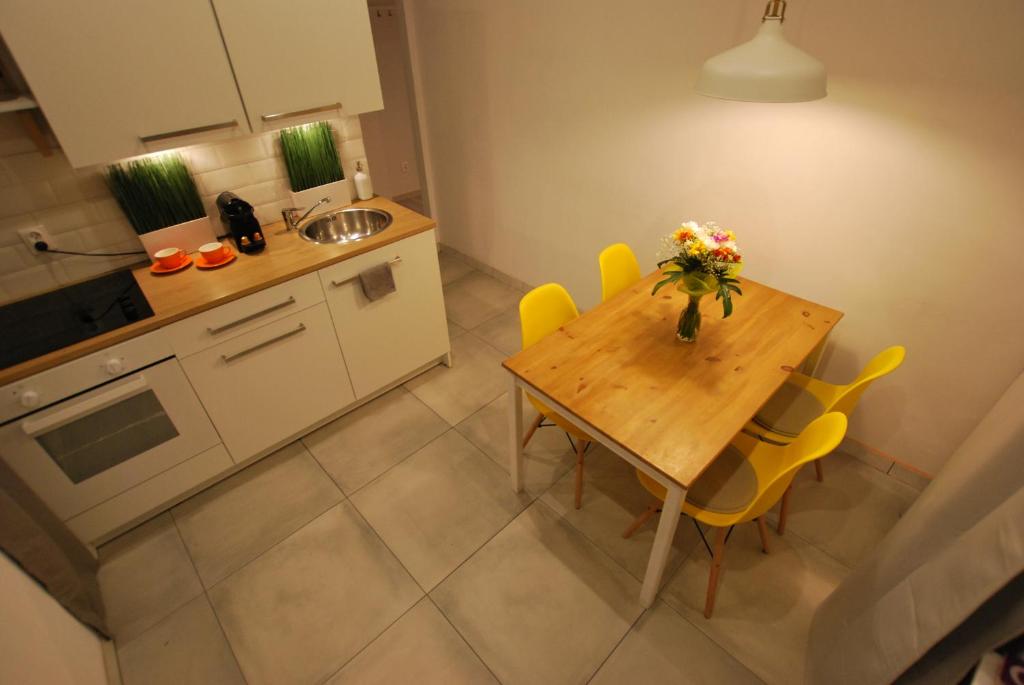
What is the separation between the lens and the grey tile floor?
5.56 feet

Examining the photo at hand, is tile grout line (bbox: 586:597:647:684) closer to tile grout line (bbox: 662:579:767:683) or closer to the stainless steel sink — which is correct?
tile grout line (bbox: 662:579:767:683)

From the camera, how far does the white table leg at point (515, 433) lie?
6.16 feet

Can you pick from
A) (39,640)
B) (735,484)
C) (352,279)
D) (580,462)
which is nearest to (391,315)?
(352,279)

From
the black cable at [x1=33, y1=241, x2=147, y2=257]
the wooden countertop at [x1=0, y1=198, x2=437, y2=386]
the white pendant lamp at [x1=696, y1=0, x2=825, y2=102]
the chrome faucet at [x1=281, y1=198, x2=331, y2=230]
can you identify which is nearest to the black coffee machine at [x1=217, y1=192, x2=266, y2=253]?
the wooden countertop at [x1=0, y1=198, x2=437, y2=386]

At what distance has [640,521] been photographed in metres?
1.92

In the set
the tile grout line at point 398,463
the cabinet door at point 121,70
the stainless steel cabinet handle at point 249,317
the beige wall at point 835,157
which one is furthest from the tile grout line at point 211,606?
the beige wall at point 835,157

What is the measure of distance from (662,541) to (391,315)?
67.3 inches

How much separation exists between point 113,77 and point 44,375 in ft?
3.43

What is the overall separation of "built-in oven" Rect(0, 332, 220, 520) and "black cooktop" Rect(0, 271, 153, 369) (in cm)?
11

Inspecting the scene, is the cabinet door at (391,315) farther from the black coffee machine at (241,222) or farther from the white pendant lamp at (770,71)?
the white pendant lamp at (770,71)

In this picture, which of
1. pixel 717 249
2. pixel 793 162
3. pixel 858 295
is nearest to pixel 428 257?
pixel 717 249

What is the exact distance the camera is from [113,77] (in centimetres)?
162

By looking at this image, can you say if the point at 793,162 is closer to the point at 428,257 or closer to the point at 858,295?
the point at 858,295

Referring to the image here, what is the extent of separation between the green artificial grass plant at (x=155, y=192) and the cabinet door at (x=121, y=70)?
276 mm
